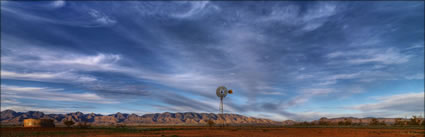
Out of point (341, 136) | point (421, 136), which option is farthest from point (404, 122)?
point (341, 136)

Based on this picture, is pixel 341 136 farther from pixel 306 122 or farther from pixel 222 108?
pixel 306 122

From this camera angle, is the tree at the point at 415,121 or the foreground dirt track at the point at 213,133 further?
the tree at the point at 415,121

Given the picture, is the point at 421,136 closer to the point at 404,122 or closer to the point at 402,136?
the point at 402,136

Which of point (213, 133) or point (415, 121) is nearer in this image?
point (213, 133)

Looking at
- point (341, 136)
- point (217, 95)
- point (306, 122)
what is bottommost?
point (306, 122)

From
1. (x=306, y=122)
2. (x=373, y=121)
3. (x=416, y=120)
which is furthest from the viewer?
(x=306, y=122)

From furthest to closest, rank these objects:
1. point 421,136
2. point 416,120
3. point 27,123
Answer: point 416,120, point 27,123, point 421,136

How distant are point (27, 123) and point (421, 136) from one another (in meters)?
83.6

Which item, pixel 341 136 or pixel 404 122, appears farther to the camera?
pixel 404 122

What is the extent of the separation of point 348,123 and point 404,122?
1873cm

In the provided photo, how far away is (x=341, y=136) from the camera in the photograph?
3850 cm

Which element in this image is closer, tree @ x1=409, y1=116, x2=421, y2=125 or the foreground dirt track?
the foreground dirt track

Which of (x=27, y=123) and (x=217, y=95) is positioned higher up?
(x=217, y=95)

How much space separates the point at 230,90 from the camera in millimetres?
69125
